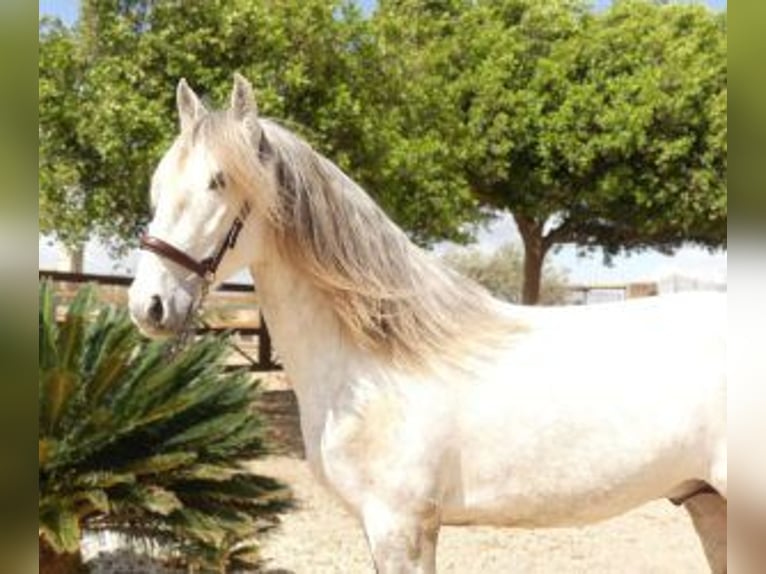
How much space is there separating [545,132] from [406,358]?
1039 cm

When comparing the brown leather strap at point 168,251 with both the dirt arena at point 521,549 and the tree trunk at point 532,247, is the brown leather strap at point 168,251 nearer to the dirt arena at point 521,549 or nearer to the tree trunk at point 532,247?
the dirt arena at point 521,549

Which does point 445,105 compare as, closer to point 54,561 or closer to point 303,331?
point 54,561

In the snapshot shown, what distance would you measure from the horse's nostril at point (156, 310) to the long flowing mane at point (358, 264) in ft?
0.99

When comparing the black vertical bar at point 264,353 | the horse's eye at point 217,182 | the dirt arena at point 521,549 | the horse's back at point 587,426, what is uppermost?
the horse's eye at point 217,182

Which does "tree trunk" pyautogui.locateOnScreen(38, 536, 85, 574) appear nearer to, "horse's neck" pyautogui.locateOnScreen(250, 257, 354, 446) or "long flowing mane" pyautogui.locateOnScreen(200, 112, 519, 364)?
"horse's neck" pyautogui.locateOnScreen(250, 257, 354, 446)

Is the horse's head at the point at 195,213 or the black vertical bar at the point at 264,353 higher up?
the horse's head at the point at 195,213

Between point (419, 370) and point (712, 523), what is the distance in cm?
83

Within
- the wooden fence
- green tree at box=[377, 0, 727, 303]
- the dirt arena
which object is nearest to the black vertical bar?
the wooden fence

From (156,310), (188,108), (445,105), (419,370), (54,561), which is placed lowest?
(54,561)

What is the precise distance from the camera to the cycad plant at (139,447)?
11.1ft

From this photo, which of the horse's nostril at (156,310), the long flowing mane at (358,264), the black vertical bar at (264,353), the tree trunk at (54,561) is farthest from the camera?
the black vertical bar at (264,353)

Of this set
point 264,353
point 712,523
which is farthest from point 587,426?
point 264,353

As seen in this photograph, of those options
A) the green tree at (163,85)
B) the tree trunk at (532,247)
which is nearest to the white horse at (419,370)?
the green tree at (163,85)

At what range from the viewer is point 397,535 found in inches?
73.2
